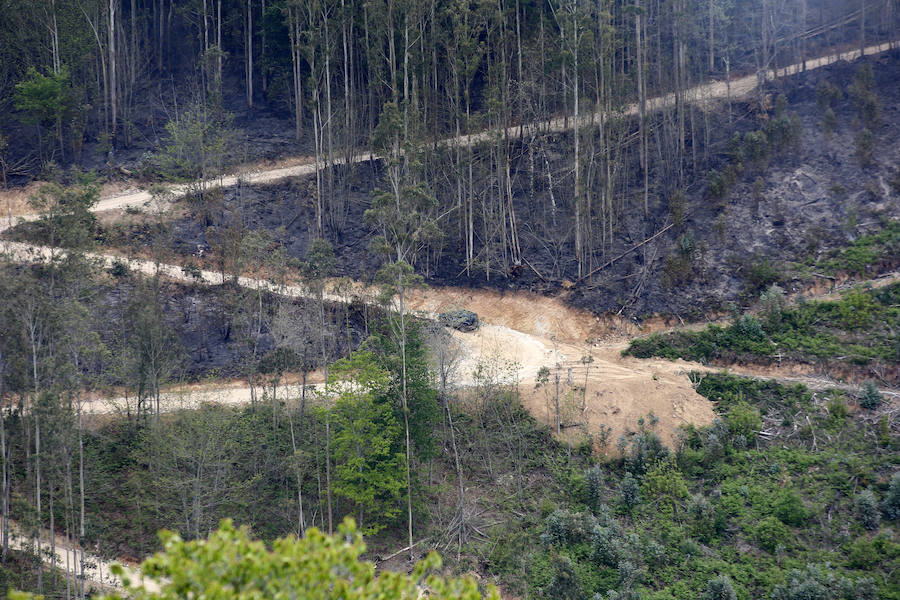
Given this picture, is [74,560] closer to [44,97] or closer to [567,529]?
[567,529]

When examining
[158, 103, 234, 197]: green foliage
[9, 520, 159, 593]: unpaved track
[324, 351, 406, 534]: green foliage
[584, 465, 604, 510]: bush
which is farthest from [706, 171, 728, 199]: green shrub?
[9, 520, 159, 593]: unpaved track

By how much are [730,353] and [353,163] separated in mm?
25792

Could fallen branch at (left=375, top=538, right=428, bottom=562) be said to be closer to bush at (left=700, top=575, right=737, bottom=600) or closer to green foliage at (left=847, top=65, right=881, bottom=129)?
bush at (left=700, top=575, right=737, bottom=600)

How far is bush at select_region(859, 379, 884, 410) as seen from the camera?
30703 millimetres

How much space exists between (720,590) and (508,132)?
29.4 metres

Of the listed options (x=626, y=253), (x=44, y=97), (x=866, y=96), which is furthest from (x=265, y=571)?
(x=866, y=96)

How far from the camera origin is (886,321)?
33.8m

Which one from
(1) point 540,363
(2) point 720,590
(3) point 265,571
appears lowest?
(2) point 720,590

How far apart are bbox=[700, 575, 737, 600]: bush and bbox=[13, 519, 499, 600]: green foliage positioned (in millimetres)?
17384

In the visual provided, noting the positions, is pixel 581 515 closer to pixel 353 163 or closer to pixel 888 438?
pixel 888 438

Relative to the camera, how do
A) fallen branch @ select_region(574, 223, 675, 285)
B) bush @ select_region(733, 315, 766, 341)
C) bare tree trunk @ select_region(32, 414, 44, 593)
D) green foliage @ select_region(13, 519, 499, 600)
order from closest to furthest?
green foliage @ select_region(13, 519, 499, 600) < bare tree trunk @ select_region(32, 414, 44, 593) < bush @ select_region(733, 315, 766, 341) < fallen branch @ select_region(574, 223, 675, 285)

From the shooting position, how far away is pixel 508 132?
4547 centimetres

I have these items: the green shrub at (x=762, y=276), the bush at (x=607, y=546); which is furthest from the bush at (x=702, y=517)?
the green shrub at (x=762, y=276)

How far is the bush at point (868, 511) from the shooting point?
26.8 meters
